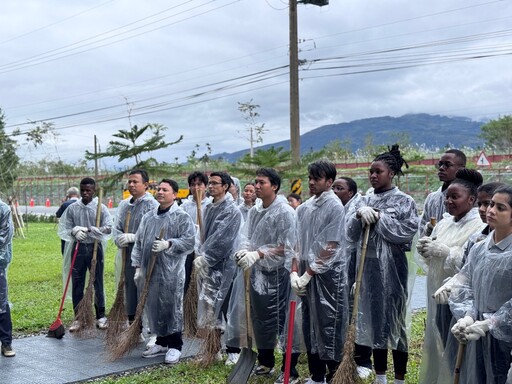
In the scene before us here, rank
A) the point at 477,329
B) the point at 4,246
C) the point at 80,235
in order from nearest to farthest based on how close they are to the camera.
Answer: the point at 477,329, the point at 4,246, the point at 80,235

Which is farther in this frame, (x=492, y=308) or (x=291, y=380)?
(x=291, y=380)

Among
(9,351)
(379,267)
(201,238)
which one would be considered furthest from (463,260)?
(9,351)

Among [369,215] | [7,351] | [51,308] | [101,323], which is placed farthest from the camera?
[51,308]

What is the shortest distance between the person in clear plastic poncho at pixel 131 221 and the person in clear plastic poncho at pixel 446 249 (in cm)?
329

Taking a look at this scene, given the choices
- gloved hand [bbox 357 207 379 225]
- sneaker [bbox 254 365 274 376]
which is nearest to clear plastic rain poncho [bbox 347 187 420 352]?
gloved hand [bbox 357 207 379 225]

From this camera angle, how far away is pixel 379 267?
15.3 feet

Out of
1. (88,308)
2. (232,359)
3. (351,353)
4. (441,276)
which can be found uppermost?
(441,276)

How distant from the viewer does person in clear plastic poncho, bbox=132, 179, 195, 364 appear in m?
5.81

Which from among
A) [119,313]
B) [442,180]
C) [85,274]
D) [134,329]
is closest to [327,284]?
[442,180]

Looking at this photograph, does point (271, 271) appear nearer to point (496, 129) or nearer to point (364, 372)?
point (364, 372)

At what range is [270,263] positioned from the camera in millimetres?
5016

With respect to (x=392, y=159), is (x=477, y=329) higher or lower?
A: lower

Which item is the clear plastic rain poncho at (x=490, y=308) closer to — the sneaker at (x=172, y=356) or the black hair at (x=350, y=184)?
the black hair at (x=350, y=184)

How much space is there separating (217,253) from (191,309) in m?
1.10
